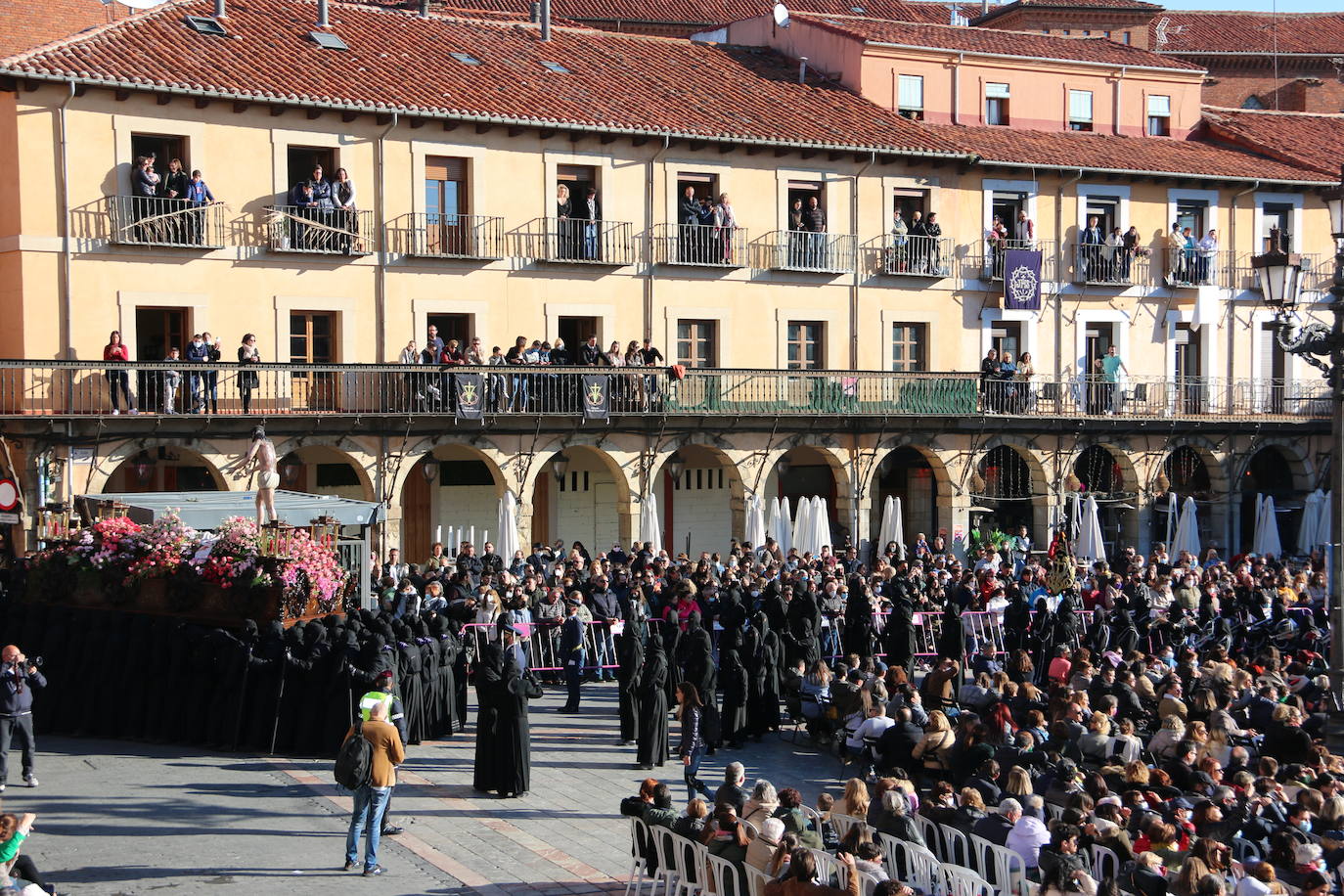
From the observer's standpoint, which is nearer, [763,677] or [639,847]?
[639,847]

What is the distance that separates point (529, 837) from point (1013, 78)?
28.9 m

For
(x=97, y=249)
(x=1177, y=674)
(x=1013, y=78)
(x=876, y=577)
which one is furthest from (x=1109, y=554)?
(x=97, y=249)

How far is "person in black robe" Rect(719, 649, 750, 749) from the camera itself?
19625 millimetres

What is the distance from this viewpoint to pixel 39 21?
36.8m

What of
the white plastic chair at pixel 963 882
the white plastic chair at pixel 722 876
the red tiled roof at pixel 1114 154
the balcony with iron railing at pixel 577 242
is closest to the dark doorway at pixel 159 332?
the balcony with iron railing at pixel 577 242

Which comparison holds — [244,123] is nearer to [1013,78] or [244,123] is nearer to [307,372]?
[307,372]

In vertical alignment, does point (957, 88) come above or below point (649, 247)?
above

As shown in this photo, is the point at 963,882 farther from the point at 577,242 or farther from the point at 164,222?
the point at 577,242

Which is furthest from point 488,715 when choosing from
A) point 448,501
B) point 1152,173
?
point 1152,173

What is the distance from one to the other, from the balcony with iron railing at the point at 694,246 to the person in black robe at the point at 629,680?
51.7 ft

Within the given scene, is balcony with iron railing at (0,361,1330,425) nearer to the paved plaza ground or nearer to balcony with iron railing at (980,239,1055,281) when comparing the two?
balcony with iron railing at (980,239,1055,281)

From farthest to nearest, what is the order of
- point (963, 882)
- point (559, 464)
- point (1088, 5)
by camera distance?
point (1088, 5), point (559, 464), point (963, 882)

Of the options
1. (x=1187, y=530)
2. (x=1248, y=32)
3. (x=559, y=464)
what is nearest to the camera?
(x=559, y=464)

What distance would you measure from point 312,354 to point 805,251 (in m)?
10.7
